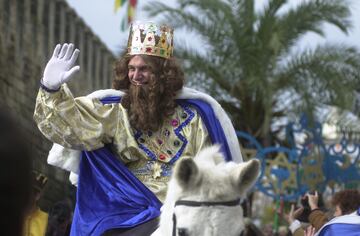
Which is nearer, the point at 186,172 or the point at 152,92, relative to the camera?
the point at 186,172

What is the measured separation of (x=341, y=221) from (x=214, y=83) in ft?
47.1

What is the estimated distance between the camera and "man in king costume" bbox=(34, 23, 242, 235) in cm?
468

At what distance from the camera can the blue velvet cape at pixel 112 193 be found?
447 cm

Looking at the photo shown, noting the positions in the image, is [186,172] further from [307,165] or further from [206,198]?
[307,165]

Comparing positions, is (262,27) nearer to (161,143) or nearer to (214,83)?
(214,83)

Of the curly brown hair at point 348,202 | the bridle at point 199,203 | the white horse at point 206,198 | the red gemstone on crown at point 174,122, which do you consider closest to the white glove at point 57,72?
the red gemstone on crown at point 174,122

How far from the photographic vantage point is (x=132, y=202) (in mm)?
4598

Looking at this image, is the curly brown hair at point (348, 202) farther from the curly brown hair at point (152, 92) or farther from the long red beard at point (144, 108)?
the long red beard at point (144, 108)

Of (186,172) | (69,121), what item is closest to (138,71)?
(69,121)

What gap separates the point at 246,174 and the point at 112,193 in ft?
4.32

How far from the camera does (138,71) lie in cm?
496

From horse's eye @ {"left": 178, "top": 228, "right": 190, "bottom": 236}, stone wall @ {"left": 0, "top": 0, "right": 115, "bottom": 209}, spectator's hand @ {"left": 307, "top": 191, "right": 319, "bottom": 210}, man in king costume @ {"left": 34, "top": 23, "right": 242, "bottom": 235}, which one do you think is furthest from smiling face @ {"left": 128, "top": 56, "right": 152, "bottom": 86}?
stone wall @ {"left": 0, "top": 0, "right": 115, "bottom": 209}

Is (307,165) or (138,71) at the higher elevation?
(138,71)

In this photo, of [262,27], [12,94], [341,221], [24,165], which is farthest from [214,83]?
[24,165]
